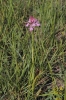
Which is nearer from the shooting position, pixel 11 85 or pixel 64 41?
pixel 11 85

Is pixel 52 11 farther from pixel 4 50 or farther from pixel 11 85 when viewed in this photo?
pixel 11 85

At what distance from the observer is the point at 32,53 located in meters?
1.61

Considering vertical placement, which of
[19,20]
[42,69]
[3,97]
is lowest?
[3,97]

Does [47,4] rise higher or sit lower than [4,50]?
higher

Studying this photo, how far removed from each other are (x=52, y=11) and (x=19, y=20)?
30 centimetres

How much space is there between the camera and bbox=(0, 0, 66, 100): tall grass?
5.09ft

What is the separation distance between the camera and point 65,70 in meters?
1.76

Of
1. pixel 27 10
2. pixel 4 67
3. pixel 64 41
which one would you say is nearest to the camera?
pixel 4 67

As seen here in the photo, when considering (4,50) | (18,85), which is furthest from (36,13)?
(18,85)

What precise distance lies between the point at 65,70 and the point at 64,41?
1.46 ft

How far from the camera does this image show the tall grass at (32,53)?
1.55 metres

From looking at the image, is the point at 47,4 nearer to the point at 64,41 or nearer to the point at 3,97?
the point at 64,41

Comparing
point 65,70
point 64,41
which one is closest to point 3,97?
point 65,70

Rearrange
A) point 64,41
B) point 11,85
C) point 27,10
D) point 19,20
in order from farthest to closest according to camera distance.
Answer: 1. point 27,10
2. point 19,20
3. point 64,41
4. point 11,85
